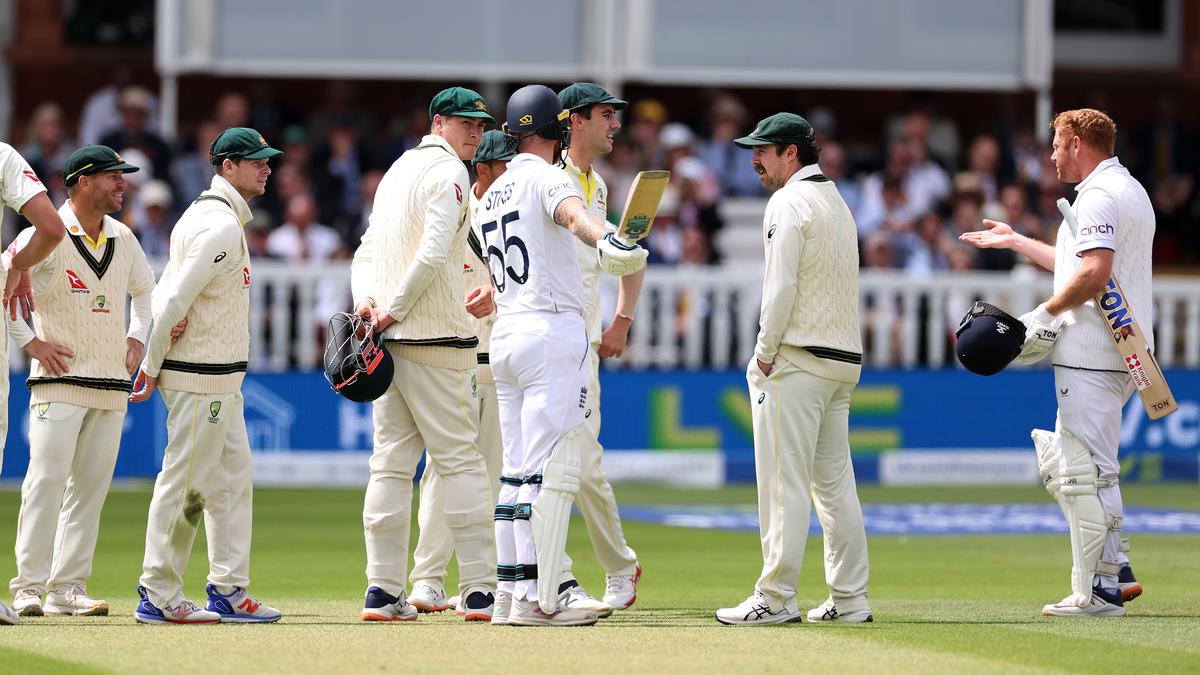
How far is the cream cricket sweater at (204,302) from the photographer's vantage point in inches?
332

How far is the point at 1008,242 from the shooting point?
9.29 m

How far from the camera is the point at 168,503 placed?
848 centimetres

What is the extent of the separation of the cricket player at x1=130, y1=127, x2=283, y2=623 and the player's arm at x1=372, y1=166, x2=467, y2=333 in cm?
73

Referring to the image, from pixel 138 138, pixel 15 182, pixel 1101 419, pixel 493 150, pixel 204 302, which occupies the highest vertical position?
pixel 138 138

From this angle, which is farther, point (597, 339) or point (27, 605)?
point (597, 339)

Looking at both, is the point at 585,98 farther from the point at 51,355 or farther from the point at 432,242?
the point at 51,355

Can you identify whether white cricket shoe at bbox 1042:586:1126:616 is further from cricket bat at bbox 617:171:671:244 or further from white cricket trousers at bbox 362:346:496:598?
cricket bat at bbox 617:171:671:244

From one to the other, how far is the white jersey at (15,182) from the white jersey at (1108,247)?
4729mm

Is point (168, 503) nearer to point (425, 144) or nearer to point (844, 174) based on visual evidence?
point (425, 144)

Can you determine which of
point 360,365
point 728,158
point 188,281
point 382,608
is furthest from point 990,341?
point 728,158

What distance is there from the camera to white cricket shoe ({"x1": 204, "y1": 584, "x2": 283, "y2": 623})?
8.55 m

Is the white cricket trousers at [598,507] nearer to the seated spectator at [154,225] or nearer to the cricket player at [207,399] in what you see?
the cricket player at [207,399]

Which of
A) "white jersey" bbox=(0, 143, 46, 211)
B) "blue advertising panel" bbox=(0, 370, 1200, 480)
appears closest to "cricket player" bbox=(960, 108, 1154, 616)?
"white jersey" bbox=(0, 143, 46, 211)

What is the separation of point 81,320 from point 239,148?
1173 millimetres
